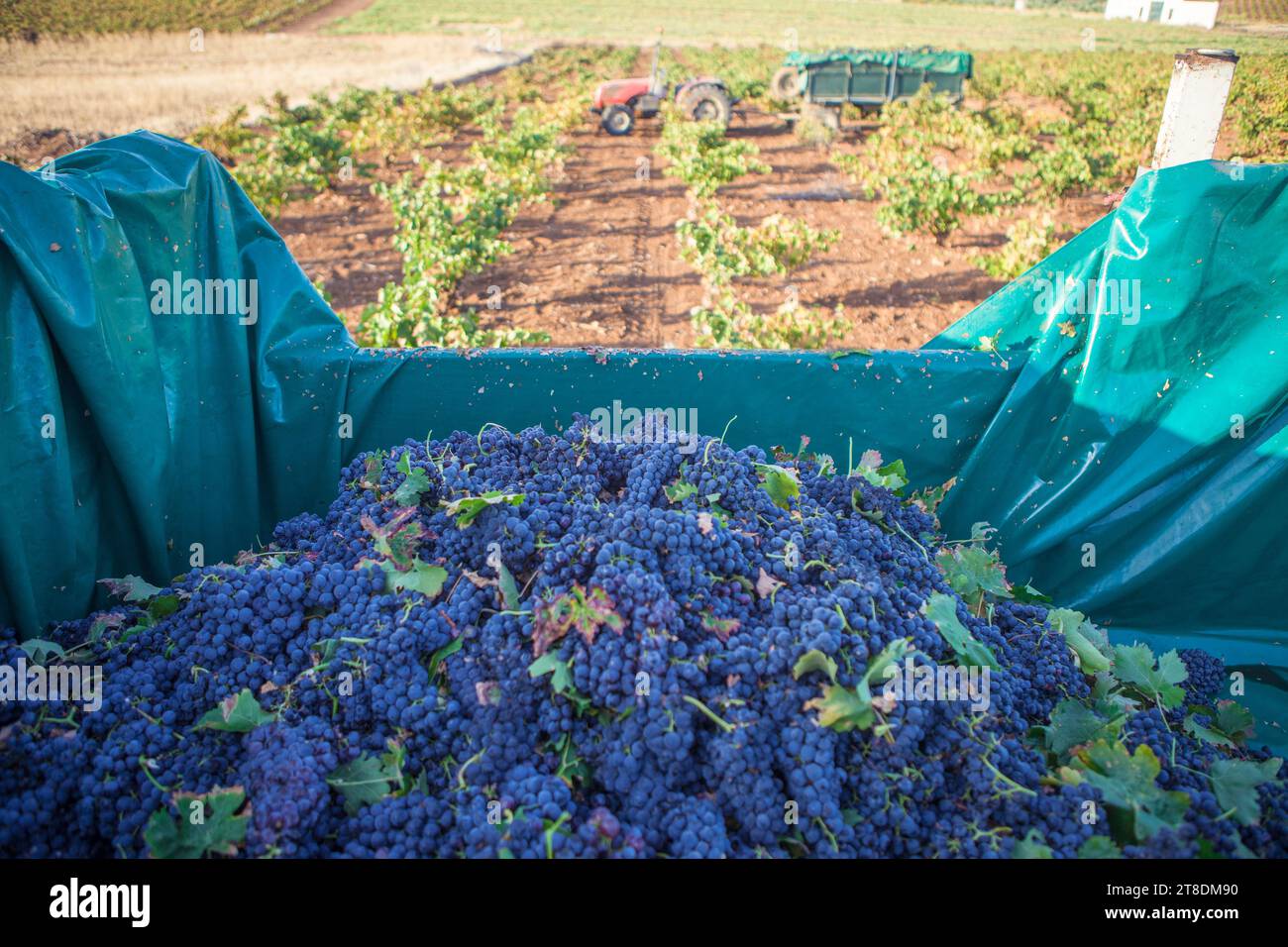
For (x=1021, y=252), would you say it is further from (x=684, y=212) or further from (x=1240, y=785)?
(x=1240, y=785)

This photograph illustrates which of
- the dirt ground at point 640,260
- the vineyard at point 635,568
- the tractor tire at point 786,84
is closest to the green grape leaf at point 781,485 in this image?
the vineyard at point 635,568

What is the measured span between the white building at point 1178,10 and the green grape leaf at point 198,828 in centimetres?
484

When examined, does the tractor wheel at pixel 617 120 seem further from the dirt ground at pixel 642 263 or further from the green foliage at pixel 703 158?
the dirt ground at pixel 642 263

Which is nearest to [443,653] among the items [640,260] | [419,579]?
[419,579]

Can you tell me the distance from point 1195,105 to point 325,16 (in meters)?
46.8

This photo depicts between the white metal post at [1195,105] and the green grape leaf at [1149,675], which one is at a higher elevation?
the white metal post at [1195,105]

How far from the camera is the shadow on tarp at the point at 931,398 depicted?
8.04ft

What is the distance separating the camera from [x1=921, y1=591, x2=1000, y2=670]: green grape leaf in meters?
1.86

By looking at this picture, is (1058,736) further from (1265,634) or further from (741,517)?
(1265,634)

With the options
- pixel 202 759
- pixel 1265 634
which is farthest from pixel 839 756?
pixel 1265 634

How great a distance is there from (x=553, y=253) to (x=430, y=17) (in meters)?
48.6

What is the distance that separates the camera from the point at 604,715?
5.55 feet

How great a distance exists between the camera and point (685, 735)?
5.08 ft

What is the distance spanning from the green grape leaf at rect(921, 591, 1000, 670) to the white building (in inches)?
138
